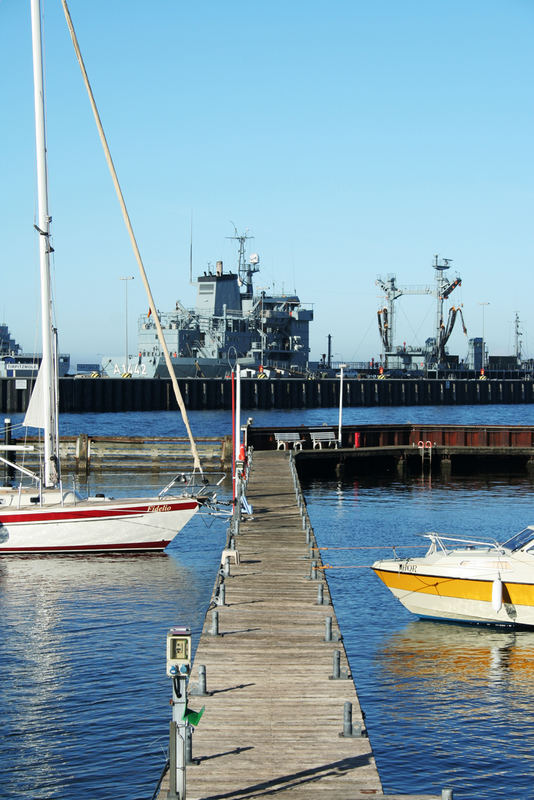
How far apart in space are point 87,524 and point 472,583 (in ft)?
40.2

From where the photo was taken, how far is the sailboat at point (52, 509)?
1054 inches

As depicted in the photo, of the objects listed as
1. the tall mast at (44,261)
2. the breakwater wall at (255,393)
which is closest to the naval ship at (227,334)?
the breakwater wall at (255,393)

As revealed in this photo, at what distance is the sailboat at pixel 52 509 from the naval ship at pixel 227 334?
93.6 meters

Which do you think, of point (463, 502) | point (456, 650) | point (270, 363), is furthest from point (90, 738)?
point (270, 363)

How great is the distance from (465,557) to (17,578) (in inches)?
484

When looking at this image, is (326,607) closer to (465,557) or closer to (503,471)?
(465,557)

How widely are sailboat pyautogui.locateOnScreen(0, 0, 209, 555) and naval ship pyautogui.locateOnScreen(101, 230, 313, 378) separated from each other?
307 ft

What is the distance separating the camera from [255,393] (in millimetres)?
118750

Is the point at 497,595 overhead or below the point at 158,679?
overhead

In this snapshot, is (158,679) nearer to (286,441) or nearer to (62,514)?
(62,514)

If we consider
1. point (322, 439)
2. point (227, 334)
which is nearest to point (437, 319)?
point (227, 334)

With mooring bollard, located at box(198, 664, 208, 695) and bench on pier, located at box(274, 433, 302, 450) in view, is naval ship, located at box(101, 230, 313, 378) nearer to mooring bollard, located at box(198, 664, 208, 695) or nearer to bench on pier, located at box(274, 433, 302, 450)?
bench on pier, located at box(274, 433, 302, 450)

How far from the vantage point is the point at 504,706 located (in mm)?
15641

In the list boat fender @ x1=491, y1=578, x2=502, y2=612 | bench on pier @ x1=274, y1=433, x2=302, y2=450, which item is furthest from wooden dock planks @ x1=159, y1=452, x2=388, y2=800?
bench on pier @ x1=274, y1=433, x2=302, y2=450
